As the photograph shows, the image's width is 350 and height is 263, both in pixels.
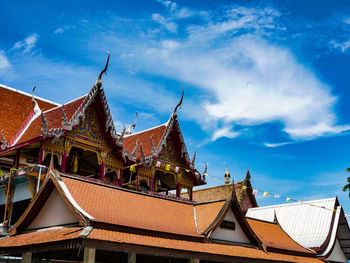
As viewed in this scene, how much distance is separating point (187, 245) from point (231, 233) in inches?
117

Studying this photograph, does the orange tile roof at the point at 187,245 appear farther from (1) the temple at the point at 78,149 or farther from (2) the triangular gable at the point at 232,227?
(1) the temple at the point at 78,149

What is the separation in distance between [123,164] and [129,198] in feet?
28.1

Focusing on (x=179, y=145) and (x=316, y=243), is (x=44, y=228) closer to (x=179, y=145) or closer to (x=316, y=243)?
(x=179, y=145)

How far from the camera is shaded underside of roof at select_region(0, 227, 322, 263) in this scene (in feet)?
37.7

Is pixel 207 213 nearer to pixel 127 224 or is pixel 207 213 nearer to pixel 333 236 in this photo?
pixel 127 224

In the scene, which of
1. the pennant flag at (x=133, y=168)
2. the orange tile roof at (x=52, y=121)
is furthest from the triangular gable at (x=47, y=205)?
the pennant flag at (x=133, y=168)

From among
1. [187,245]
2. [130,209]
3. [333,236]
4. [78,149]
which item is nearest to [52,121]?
[78,149]

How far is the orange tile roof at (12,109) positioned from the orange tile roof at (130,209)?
1144 centimetres

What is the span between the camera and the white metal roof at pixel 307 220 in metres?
25.1

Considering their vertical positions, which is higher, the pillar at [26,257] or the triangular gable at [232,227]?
the triangular gable at [232,227]

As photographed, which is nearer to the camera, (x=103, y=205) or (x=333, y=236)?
(x=103, y=205)

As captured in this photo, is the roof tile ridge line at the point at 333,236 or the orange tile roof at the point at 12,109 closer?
the roof tile ridge line at the point at 333,236

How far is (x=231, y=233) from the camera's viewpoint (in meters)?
16.3

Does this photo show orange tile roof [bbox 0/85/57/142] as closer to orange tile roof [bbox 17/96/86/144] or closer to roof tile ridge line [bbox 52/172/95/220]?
orange tile roof [bbox 17/96/86/144]
